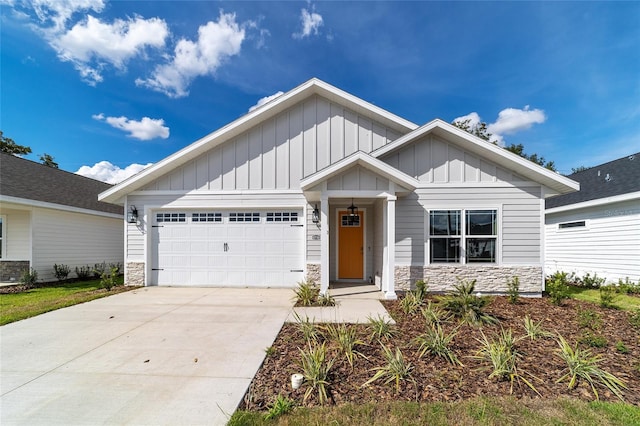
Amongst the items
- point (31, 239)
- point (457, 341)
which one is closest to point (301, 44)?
point (457, 341)

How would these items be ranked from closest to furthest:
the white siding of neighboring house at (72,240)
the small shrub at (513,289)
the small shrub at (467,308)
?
the small shrub at (467,308), the small shrub at (513,289), the white siding of neighboring house at (72,240)

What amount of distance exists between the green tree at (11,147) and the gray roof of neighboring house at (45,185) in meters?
17.6

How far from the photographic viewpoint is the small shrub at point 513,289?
7059 millimetres

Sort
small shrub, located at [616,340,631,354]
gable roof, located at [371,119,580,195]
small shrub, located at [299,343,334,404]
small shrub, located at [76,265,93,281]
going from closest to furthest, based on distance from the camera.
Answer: small shrub, located at [299,343,334,404]
small shrub, located at [616,340,631,354]
gable roof, located at [371,119,580,195]
small shrub, located at [76,265,93,281]

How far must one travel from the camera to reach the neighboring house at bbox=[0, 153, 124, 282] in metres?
10.2

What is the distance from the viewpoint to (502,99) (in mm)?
14508

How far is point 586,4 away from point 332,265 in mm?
10964

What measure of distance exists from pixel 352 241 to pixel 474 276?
12.3 ft

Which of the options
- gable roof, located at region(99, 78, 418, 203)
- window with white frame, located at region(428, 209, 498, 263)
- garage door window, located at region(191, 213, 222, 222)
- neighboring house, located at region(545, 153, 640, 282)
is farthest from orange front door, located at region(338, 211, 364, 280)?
neighboring house, located at region(545, 153, 640, 282)

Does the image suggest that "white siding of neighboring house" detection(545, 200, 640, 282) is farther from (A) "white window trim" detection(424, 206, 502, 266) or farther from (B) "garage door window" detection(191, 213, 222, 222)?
(B) "garage door window" detection(191, 213, 222, 222)

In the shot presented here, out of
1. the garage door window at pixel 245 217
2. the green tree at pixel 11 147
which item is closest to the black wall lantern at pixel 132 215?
the garage door window at pixel 245 217

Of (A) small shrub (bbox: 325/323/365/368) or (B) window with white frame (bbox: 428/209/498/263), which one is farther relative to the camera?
(B) window with white frame (bbox: 428/209/498/263)

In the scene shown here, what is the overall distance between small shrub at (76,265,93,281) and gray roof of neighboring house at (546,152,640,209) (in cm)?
2018

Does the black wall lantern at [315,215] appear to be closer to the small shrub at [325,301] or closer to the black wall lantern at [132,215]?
the small shrub at [325,301]
